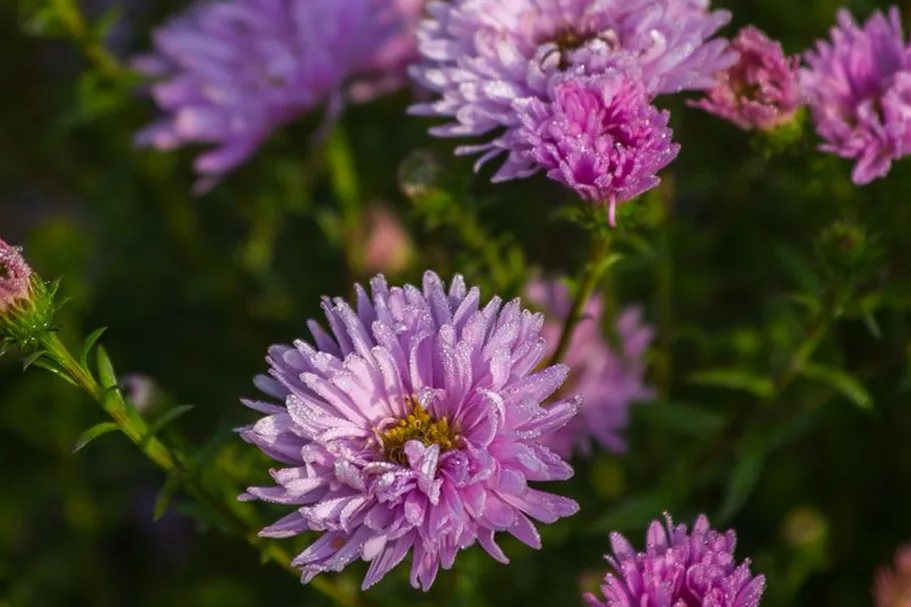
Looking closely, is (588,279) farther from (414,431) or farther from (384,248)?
(384,248)

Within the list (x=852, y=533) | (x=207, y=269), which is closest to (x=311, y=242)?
(x=207, y=269)

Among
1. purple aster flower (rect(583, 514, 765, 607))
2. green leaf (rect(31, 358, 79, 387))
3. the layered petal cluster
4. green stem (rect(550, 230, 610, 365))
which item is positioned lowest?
purple aster flower (rect(583, 514, 765, 607))

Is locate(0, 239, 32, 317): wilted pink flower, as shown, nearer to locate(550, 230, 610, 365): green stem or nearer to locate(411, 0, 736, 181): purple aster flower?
locate(411, 0, 736, 181): purple aster flower

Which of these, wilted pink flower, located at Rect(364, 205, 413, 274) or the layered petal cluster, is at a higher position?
the layered petal cluster

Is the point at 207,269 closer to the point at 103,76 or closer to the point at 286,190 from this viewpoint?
the point at 286,190

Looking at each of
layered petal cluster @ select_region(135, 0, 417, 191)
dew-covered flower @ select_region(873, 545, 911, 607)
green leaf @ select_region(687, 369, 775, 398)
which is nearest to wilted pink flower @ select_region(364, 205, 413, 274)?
layered petal cluster @ select_region(135, 0, 417, 191)
